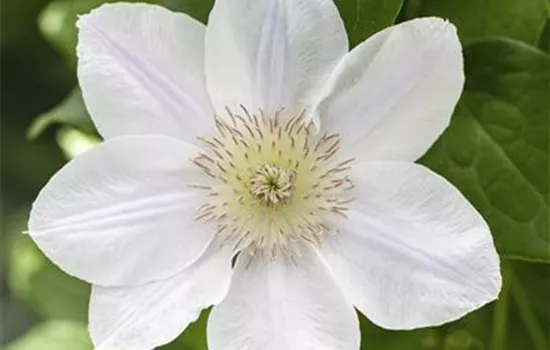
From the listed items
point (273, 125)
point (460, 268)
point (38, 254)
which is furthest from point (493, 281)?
point (38, 254)

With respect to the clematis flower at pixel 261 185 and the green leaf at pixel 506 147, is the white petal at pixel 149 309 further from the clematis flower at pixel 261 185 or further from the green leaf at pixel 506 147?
the green leaf at pixel 506 147

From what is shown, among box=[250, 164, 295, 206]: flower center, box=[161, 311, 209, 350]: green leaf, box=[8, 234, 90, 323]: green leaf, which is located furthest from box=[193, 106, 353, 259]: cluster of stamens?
box=[8, 234, 90, 323]: green leaf

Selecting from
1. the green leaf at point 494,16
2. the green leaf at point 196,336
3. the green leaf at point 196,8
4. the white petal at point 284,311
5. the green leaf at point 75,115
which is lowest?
the green leaf at point 196,336

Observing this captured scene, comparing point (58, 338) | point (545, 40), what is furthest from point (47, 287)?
point (545, 40)

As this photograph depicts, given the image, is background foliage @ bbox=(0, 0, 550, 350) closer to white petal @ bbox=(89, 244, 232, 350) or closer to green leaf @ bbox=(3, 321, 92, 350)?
green leaf @ bbox=(3, 321, 92, 350)

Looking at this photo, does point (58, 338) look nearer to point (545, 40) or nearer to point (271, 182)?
point (271, 182)

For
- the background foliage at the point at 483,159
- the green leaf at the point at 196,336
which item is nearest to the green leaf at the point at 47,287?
the background foliage at the point at 483,159
